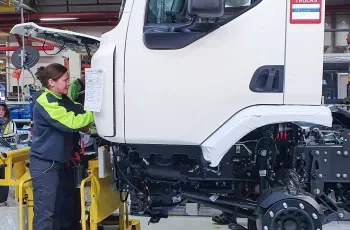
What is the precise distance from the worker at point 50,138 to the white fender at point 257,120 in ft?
3.42

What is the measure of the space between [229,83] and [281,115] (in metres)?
0.36

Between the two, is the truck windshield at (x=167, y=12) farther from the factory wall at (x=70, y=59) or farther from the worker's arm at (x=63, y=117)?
the factory wall at (x=70, y=59)

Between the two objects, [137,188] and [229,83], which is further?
[137,188]

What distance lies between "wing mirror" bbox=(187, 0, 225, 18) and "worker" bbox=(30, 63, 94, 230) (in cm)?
120

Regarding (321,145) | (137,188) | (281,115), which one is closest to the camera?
(281,115)

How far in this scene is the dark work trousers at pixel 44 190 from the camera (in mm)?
3271

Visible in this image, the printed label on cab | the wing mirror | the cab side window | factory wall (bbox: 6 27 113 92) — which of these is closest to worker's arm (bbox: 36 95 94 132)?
the cab side window

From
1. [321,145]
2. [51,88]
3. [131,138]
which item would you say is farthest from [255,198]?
[51,88]

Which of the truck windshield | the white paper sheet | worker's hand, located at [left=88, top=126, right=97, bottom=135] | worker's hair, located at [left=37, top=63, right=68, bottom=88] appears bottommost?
worker's hand, located at [left=88, top=126, right=97, bottom=135]

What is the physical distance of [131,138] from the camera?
2801mm

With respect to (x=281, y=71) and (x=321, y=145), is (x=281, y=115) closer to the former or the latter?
(x=281, y=71)

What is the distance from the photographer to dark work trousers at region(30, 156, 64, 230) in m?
3.27

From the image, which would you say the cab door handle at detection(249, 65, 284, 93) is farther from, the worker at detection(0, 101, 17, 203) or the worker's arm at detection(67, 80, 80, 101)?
the worker at detection(0, 101, 17, 203)

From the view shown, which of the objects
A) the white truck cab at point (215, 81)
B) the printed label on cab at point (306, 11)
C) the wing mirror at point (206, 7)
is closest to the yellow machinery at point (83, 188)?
the white truck cab at point (215, 81)
